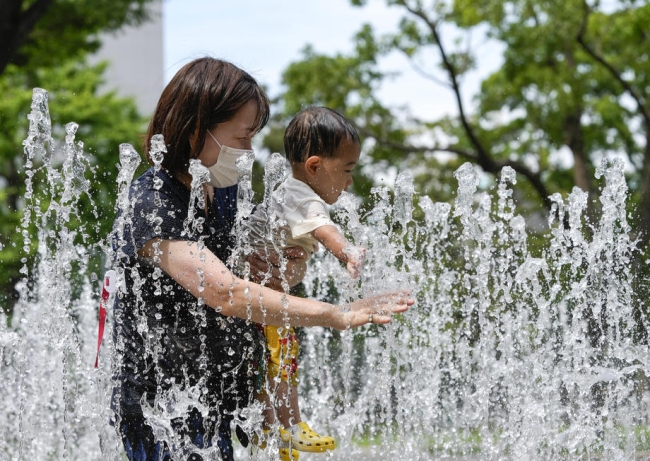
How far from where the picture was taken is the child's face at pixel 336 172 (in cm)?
274

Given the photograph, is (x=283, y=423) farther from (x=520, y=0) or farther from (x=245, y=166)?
(x=520, y=0)

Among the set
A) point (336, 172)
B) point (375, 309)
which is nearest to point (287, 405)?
point (336, 172)

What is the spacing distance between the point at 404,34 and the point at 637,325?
8872 millimetres

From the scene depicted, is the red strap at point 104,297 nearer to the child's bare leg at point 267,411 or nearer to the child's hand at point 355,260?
the child's bare leg at point 267,411

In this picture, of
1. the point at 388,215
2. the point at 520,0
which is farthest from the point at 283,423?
the point at 520,0

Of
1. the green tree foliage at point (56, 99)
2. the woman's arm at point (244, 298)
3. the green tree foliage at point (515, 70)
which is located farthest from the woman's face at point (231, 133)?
the green tree foliage at point (515, 70)

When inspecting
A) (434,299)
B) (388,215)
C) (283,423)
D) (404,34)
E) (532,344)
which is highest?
(404,34)

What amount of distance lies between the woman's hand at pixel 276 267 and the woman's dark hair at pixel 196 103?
0.52 meters

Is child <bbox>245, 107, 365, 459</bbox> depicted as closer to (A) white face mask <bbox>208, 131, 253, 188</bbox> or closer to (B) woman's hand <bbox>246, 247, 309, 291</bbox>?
(B) woman's hand <bbox>246, 247, 309, 291</bbox>

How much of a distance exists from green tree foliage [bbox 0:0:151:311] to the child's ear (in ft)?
11.3

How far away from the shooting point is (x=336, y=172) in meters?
2.76

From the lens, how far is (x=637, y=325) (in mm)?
4500

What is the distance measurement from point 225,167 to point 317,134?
538 mm

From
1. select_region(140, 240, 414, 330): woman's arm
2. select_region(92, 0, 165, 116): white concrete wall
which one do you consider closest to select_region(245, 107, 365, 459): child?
select_region(140, 240, 414, 330): woman's arm
